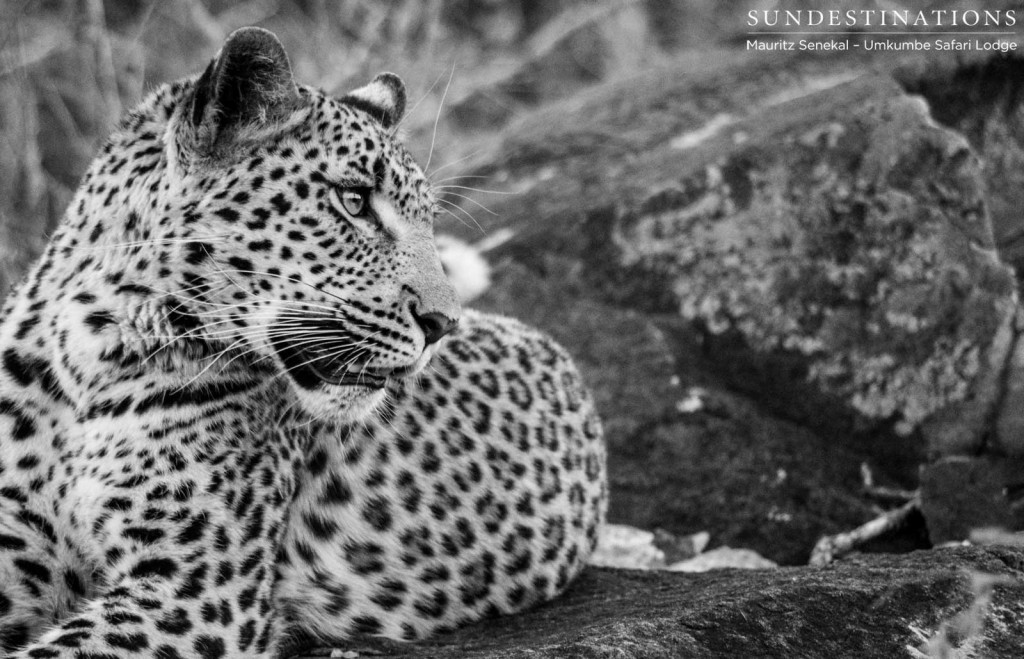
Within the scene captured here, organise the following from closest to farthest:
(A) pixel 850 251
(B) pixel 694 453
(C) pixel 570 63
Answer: (B) pixel 694 453, (A) pixel 850 251, (C) pixel 570 63

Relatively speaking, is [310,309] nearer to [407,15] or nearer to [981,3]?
[981,3]

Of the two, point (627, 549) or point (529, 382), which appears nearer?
point (529, 382)

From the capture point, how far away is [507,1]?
73.4 ft

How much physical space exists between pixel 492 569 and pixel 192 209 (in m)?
2.17

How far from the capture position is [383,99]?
5793 millimetres

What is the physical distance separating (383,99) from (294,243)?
4.19 ft

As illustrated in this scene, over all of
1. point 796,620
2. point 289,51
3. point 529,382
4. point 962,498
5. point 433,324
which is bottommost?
point 796,620

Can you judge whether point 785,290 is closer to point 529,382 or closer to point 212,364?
point 529,382

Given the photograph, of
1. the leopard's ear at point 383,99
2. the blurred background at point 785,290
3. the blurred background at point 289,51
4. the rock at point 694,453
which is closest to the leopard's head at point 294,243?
the leopard's ear at point 383,99

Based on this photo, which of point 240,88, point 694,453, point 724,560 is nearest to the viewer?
point 240,88

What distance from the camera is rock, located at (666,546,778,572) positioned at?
710cm

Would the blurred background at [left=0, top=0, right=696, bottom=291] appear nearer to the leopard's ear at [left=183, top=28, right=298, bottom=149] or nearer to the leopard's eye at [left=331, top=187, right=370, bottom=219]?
the leopard's eye at [left=331, top=187, right=370, bottom=219]

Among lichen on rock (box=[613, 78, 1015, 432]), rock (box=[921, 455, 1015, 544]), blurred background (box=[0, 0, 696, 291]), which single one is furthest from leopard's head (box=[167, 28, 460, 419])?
blurred background (box=[0, 0, 696, 291])

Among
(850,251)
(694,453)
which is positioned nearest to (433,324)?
(694,453)
